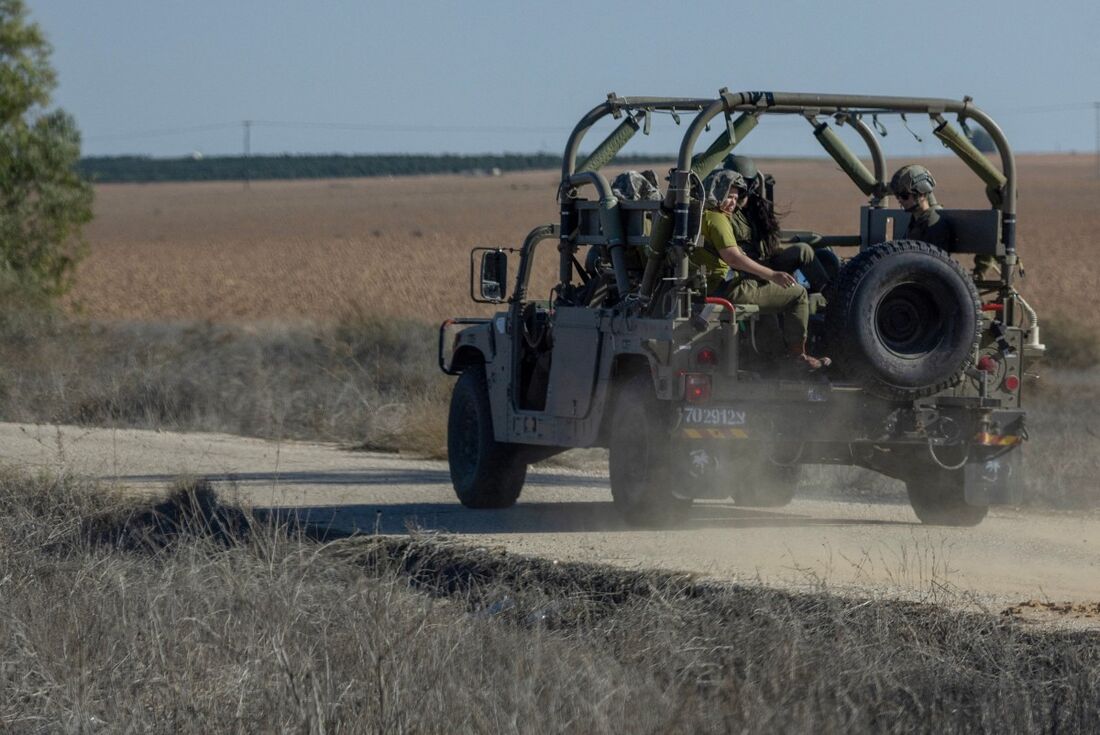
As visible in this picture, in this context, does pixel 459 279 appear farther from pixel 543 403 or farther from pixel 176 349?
pixel 543 403

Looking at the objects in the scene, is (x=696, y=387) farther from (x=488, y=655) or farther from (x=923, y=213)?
(x=488, y=655)

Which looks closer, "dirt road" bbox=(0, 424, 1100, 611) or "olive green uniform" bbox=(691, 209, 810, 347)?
"dirt road" bbox=(0, 424, 1100, 611)

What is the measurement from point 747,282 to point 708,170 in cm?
143

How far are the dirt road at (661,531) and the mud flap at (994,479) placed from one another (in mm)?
234

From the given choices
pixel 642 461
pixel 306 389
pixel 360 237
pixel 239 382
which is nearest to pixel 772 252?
pixel 642 461

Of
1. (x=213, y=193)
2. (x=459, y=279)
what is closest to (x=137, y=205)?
(x=213, y=193)

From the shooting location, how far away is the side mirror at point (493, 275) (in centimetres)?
1259

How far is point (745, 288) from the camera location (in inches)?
415

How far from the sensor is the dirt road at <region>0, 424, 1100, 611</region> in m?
9.47

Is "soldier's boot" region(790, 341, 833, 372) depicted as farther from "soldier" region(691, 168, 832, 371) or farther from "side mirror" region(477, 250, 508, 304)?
"side mirror" region(477, 250, 508, 304)

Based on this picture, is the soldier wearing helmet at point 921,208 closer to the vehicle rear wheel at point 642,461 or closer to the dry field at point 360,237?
the dry field at point 360,237

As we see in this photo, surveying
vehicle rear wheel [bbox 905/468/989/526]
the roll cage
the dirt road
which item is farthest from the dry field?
the dirt road

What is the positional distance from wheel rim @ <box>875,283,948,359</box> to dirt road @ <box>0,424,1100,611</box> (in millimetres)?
1145

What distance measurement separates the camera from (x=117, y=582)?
8.14 metres
